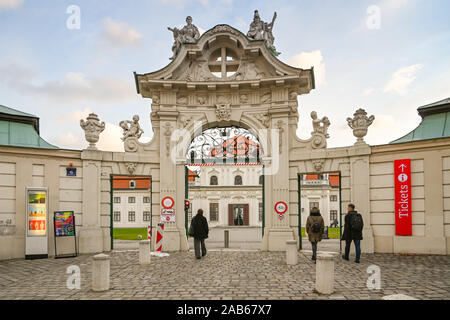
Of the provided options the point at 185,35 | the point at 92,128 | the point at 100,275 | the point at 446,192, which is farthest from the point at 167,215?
the point at 446,192

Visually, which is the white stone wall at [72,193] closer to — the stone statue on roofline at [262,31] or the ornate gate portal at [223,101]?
the ornate gate portal at [223,101]

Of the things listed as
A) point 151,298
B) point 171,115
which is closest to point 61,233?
point 171,115

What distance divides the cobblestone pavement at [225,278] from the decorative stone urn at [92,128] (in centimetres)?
457

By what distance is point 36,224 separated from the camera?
13703 mm

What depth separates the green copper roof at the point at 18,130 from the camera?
46.3ft

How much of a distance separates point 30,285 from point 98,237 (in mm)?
6103

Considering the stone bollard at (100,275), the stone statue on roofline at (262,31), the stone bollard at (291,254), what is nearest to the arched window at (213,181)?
the stone statue on roofline at (262,31)

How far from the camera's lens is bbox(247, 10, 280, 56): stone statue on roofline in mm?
16422

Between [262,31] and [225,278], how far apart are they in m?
11.1

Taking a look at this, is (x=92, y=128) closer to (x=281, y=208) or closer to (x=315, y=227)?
(x=281, y=208)

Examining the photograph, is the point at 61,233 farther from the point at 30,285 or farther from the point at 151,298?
the point at 151,298

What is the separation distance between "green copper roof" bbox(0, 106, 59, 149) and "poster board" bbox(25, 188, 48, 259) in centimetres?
183

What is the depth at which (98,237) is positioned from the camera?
48.8ft

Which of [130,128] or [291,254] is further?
[130,128]
